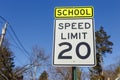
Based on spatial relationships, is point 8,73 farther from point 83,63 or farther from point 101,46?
point 83,63

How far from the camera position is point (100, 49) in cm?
6938

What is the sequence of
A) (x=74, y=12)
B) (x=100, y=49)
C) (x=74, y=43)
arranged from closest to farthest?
(x=74, y=43) → (x=74, y=12) → (x=100, y=49)

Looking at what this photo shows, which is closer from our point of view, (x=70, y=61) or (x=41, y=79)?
(x=70, y=61)

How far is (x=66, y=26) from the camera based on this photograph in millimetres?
5410

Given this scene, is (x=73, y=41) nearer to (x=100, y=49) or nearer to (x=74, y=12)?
(x=74, y=12)

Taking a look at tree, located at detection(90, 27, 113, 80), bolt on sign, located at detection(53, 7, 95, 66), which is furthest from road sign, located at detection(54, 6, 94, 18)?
tree, located at detection(90, 27, 113, 80)

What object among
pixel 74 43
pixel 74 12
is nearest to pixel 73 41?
pixel 74 43

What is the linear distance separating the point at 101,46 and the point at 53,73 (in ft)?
36.8

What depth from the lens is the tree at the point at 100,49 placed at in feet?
220

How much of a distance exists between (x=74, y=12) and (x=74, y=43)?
0.51m

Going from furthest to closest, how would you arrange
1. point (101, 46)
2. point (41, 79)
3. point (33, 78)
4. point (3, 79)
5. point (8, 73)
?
point (41, 79) < point (101, 46) < point (33, 78) < point (8, 73) < point (3, 79)

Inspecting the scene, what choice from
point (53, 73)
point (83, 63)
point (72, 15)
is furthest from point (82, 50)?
point (53, 73)

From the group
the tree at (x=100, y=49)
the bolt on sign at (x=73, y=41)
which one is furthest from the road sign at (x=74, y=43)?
the tree at (x=100, y=49)

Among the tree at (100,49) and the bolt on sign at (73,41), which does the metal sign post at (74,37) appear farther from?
the tree at (100,49)
